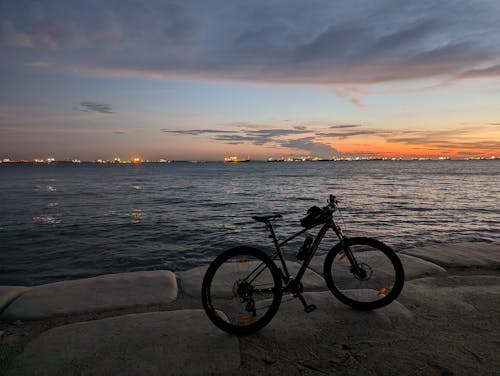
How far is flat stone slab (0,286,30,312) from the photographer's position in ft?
16.2

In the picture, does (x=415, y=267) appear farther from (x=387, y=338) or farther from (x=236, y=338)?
(x=236, y=338)

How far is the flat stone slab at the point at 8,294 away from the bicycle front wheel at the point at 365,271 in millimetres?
5090

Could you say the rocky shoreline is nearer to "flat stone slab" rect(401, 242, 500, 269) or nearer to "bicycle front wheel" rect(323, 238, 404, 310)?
"bicycle front wheel" rect(323, 238, 404, 310)

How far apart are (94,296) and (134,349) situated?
2.05 meters

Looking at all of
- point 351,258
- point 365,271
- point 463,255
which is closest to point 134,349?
point 351,258

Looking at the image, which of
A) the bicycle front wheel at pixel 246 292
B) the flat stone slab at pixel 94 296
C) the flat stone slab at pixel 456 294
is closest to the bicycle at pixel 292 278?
the bicycle front wheel at pixel 246 292

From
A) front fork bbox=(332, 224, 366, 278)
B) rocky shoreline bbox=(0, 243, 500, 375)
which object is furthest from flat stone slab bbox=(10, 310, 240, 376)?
front fork bbox=(332, 224, 366, 278)

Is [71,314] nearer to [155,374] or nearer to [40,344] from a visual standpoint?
[40,344]

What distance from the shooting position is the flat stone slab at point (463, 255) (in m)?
6.54

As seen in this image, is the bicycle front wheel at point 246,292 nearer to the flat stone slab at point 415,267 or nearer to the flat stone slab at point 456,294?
the flat stone slab at point 456,294

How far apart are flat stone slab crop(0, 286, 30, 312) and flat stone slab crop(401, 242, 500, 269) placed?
8127mm

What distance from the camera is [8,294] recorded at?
522cm

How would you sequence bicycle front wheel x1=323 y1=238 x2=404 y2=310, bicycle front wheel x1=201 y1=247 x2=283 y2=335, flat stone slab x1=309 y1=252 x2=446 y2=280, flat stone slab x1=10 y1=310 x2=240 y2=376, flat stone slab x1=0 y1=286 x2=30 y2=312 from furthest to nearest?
flat stone slab x1=309 y1=252 x2=446 y2=280, flat stone slab x1=0 y1=286 x2=30 y2=312, bicycle front wheel x1=323 y1=238 x2=404 y2=310, bicycle front wheel x1=201 y1=247 x2=283 y2=335, flat stone slab x1=10 y1=310 x2=240 y2=376

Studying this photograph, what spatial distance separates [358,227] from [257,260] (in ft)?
43.0
